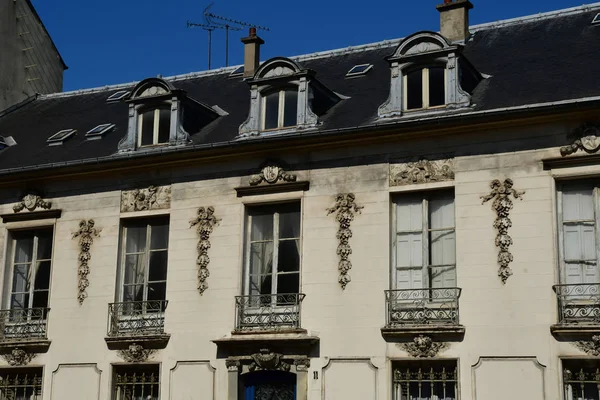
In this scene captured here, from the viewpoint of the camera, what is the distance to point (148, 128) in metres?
18.2

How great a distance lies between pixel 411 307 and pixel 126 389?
5513 millimetres

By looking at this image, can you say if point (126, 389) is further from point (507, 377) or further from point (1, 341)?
point (507, 377)

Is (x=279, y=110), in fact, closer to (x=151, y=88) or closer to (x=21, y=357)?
(x=151, y=88)

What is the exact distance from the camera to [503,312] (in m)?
14.2

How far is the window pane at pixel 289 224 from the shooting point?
53.6 feet

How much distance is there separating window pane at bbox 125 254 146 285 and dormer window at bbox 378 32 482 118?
5227mm

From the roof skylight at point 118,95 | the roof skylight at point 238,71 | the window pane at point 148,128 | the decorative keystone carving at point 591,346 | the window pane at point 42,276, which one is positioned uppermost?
the roof skylight at point 238,71

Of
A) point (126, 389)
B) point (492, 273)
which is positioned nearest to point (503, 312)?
point (492, 273)

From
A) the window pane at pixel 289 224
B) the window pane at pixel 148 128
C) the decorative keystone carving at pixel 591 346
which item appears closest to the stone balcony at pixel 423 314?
the decorative keystone carving at pixel 591 346

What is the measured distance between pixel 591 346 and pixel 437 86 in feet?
16.0

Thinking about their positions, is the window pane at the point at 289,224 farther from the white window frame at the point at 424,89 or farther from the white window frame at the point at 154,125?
the white window frame at the point at 154,125

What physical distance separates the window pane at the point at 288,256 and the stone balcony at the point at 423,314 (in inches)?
73.0

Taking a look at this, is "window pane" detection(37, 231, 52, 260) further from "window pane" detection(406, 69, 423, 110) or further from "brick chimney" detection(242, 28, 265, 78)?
"window pane" detection(406, 69, 423, 110)

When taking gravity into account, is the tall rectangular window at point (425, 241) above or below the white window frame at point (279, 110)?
below
